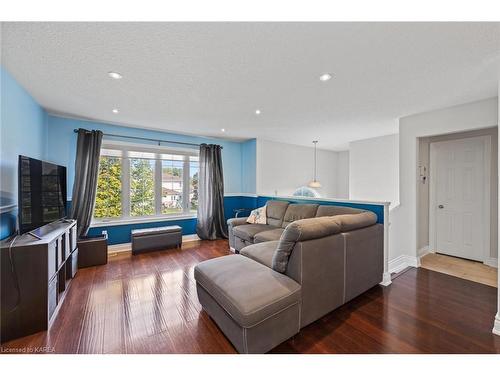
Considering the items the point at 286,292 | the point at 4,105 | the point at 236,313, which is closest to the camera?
the point at 236,313

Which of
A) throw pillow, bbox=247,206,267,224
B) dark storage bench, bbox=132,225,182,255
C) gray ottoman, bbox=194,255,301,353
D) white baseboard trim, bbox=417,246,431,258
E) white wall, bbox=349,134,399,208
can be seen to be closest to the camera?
gray ottoman, bbox=194,255,301,353

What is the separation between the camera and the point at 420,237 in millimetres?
3475

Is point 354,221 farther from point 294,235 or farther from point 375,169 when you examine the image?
point 375,169

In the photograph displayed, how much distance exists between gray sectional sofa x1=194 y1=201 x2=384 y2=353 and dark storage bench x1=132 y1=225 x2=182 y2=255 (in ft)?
7.20

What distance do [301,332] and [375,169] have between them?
172 inches

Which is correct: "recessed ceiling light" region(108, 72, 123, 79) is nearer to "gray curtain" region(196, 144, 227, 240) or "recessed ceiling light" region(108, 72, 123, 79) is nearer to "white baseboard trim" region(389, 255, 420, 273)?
"gray curtain" region(196, 144, 227, 240)

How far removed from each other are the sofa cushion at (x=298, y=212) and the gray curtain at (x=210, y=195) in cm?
173

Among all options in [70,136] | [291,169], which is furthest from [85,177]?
[291,169]

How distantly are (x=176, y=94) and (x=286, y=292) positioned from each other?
2.48 meters

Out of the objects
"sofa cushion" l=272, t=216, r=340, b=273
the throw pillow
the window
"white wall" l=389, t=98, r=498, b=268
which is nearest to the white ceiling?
"white wall" l=389, t=98, r=498, b=268

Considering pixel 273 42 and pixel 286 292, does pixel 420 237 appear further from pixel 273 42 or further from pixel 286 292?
pixel 273 42

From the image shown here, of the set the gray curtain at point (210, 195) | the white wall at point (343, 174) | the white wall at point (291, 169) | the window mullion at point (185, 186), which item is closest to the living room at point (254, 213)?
the window mullion at point (185, 186)

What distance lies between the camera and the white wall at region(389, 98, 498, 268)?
2.85 m
